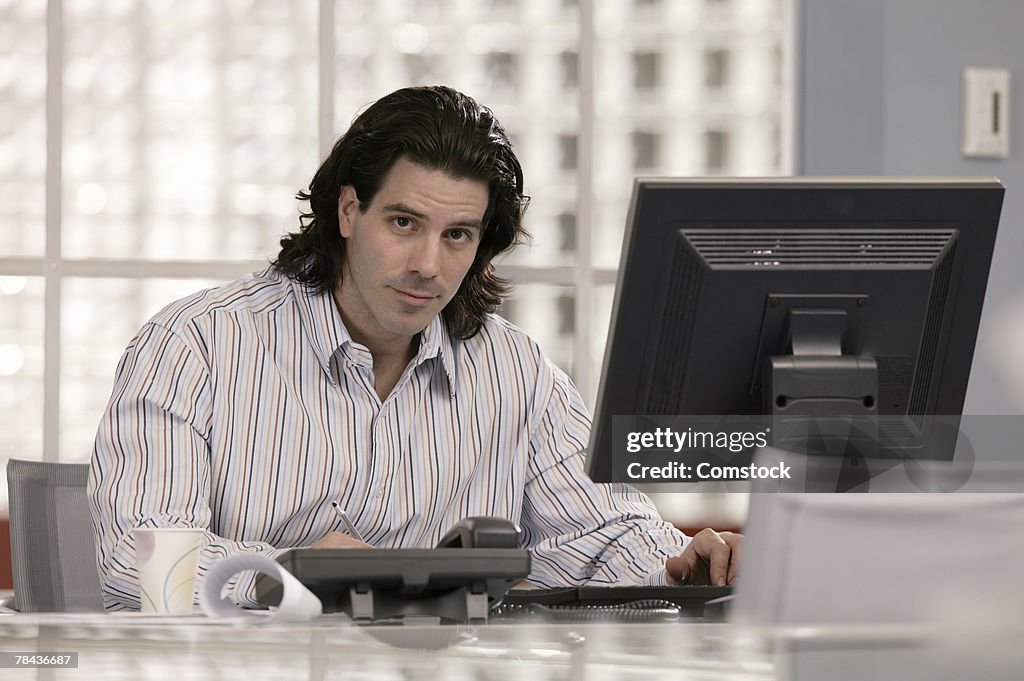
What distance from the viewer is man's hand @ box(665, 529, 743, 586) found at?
129 cm

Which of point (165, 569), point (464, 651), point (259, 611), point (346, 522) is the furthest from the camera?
point (346, 522)

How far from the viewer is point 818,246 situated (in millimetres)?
1073

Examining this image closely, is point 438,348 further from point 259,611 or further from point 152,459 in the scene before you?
point 259,611

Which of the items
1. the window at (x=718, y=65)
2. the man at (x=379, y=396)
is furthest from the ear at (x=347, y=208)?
the window at (x=718, y=65)

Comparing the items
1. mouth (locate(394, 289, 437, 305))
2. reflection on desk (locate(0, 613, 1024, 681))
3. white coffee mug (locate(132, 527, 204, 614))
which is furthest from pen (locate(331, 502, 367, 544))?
reflection on desk (locate(0, 613, 1024, 681))

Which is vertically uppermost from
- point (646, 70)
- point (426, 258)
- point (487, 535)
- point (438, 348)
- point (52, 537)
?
point (646, 70)

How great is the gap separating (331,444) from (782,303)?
2.37 ft

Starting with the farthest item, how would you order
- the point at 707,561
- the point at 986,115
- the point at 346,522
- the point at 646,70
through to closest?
the point at 646,70
the point at 986,115
the point at 346,522
the point at 707,561

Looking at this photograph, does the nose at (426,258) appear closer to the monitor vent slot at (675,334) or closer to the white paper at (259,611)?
the monitor vent slot at (675,334)

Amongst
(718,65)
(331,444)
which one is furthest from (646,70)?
(331,444)

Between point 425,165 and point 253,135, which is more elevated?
point 253,135

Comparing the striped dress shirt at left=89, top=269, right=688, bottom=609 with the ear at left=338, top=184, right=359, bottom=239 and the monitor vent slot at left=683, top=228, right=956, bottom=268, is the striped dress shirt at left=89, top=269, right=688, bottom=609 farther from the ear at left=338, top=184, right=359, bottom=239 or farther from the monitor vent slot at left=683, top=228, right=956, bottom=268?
the monitor vent slot at left=683, top=228, right=956, bottom=268

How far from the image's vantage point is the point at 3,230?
2945 millimetres

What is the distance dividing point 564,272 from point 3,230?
137 centimetres
